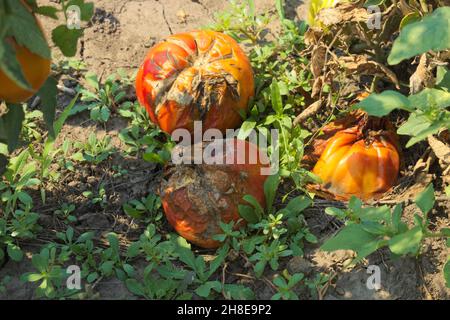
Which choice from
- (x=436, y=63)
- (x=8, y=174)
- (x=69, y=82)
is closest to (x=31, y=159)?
(x=8, y=174)

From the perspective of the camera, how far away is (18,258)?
287 cm

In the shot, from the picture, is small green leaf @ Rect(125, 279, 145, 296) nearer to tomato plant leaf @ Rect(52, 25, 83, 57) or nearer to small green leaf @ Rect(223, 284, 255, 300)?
small green leaf @ Rect(223, 284, 255, 300)

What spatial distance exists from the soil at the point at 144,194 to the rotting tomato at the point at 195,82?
32cm

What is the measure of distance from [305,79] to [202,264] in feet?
4.10

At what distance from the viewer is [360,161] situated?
127 inches

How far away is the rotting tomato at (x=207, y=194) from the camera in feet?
9.80

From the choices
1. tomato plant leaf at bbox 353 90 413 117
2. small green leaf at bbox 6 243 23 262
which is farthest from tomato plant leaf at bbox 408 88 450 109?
small green leaf at bbox 6 243 23 262

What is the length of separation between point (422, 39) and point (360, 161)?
1.29 metres

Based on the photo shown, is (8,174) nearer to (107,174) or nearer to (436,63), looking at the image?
(107,174)

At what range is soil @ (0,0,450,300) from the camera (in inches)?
111
